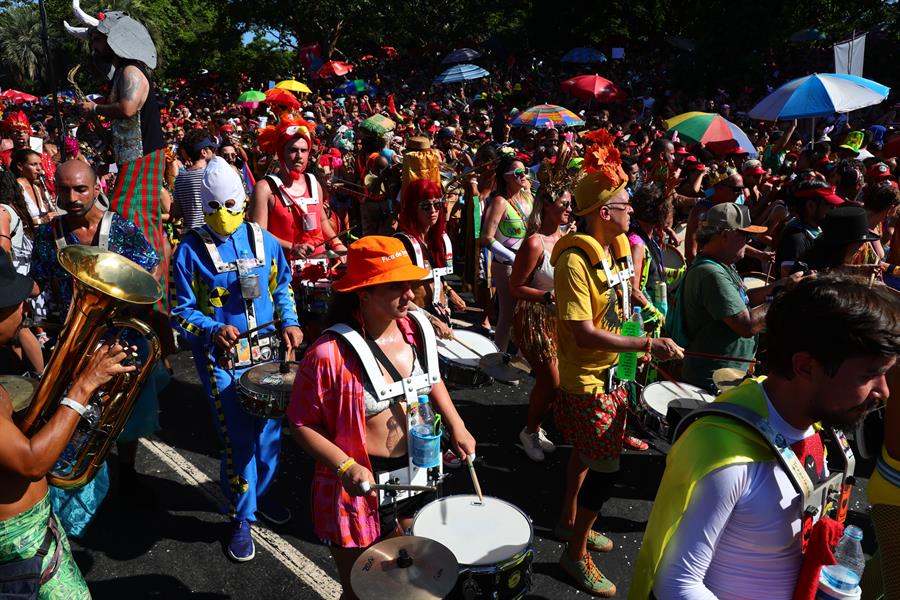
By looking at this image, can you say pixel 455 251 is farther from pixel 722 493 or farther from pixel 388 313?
pixel 722 493

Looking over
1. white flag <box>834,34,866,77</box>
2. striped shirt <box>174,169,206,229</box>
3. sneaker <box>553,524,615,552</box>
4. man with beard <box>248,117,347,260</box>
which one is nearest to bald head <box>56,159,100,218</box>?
striped shirt <box>174,169,206,229</box>

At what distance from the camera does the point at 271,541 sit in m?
4.12

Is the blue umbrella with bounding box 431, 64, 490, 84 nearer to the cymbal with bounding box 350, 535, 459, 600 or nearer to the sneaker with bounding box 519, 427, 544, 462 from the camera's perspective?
the sneaker with bounding box 519, 427, 544, 462

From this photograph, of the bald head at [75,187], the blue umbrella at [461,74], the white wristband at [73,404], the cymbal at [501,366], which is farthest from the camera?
the blue umbrella at [461,74]

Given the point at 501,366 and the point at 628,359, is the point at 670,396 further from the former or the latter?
the point at 501,366

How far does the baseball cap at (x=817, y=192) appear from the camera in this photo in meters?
5.58

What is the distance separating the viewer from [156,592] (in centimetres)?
367

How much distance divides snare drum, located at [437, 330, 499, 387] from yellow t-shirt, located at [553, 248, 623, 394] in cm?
57

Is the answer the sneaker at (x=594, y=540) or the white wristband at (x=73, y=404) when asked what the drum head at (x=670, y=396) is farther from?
the white wristband at (x=73, y=404)

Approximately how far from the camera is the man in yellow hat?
3521 millimetres

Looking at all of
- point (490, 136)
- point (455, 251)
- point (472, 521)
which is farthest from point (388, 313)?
point (490, 136)

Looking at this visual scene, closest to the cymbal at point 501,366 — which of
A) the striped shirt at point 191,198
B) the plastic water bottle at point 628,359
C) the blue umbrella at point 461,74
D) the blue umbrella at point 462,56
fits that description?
the plastic water bottle at point 628,359

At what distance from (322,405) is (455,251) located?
770cm

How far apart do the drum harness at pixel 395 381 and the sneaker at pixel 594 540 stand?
154cm
